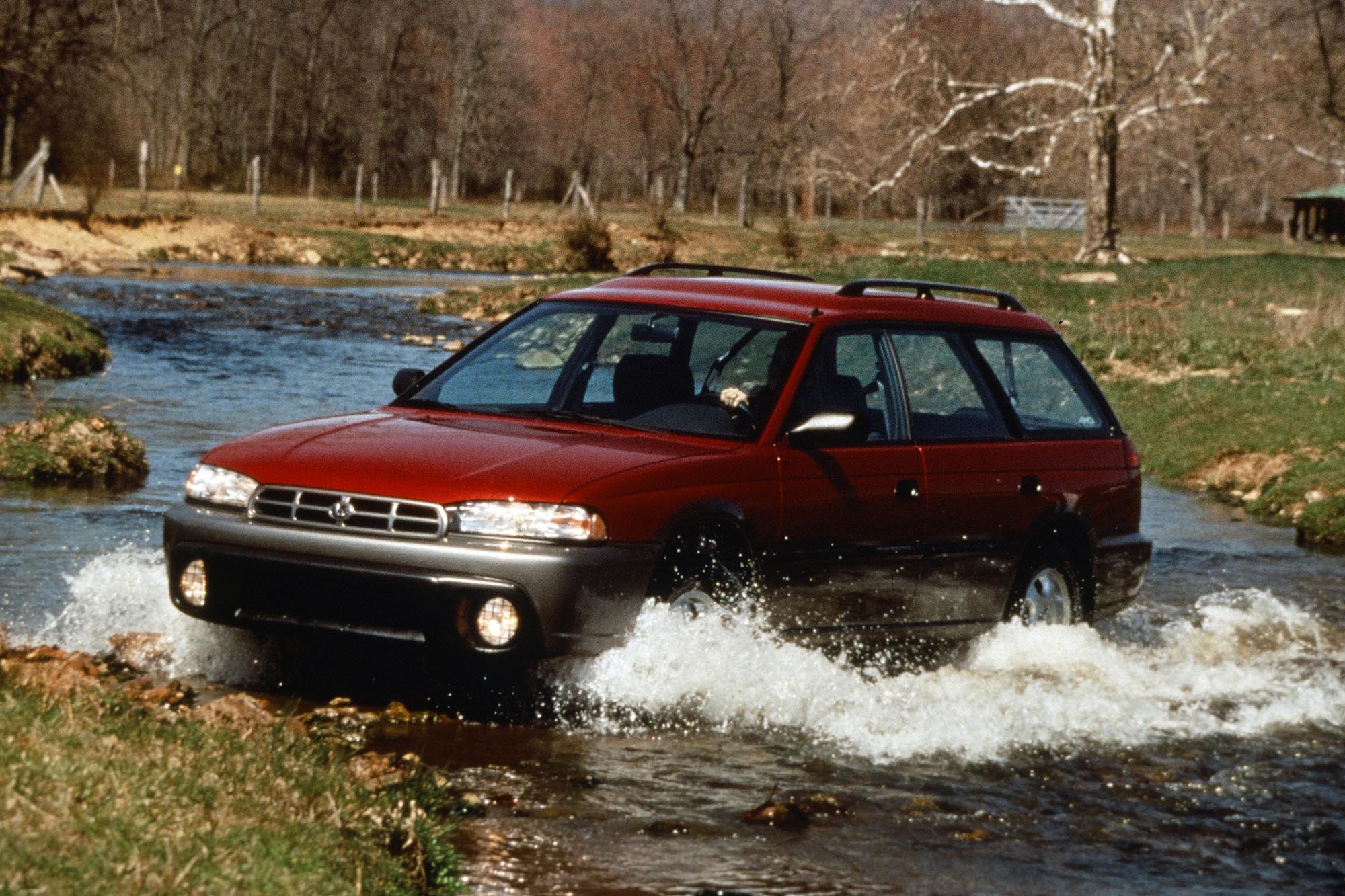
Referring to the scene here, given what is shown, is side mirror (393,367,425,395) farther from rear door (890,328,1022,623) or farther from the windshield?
rear door (890,328,1022,623)

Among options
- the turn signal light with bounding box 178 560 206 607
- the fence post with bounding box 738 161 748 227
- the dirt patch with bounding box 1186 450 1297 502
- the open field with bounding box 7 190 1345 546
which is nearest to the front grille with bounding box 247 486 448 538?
the turn signal light with bounding box 178 560 206 607

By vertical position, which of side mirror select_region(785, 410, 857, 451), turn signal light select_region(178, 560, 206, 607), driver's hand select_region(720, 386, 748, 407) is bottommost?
turn signal light select_region(178, 560, 206, 607)

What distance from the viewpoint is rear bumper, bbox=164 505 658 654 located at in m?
6.93

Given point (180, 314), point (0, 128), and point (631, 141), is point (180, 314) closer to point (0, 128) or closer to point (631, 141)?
point (0, 128)

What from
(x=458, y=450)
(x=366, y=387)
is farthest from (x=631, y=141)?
(x=458, y=450)

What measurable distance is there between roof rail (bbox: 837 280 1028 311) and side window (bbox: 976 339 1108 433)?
0.23m

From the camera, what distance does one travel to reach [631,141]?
10300 cm

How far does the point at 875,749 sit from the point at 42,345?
1734 centimetres

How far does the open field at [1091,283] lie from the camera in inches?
740

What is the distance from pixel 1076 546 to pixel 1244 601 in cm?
272

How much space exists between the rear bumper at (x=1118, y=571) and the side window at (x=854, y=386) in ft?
5.14

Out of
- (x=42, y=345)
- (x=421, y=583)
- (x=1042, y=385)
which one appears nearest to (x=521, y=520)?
(x=421, y=583)

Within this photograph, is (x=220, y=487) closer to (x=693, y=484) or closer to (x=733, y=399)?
(x=693, y=484)

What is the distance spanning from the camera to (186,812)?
514cm
